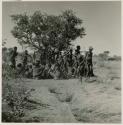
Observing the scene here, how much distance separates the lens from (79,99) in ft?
10.0

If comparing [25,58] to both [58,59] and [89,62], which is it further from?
[89,62]

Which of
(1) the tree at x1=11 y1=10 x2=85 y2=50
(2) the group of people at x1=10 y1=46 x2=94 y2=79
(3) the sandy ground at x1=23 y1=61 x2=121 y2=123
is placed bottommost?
(3) the sandy ground at x1=23 y1=61 x2=121 y2=123

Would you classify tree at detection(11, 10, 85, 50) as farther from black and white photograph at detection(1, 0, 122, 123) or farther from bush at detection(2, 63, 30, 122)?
bush at detection(2, 63, 30, 122)

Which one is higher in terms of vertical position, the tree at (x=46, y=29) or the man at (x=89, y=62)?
the tree at (x=46, y=29)

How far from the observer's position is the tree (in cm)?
312

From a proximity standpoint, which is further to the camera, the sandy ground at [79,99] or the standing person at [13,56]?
the standing person at [13,56]

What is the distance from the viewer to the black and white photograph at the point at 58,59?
9.99 feet

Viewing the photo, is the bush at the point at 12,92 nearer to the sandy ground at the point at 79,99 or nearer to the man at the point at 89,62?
the sandy ground at the point at 79,99

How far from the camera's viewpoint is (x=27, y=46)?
3.15 meters

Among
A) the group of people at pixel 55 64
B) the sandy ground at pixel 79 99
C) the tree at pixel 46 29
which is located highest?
the tree at pixel 46 29

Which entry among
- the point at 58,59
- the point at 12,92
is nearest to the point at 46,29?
the point at 58,59

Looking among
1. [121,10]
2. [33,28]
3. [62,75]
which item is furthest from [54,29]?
[121,10]

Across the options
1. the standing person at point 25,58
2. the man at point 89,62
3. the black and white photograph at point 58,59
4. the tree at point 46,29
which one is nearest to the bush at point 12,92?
the black and white photograph at point 58,59

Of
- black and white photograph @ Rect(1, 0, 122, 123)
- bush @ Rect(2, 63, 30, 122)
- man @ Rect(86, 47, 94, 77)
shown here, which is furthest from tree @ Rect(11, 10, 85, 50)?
bush @ Rect(2, 63, 30, 122)
